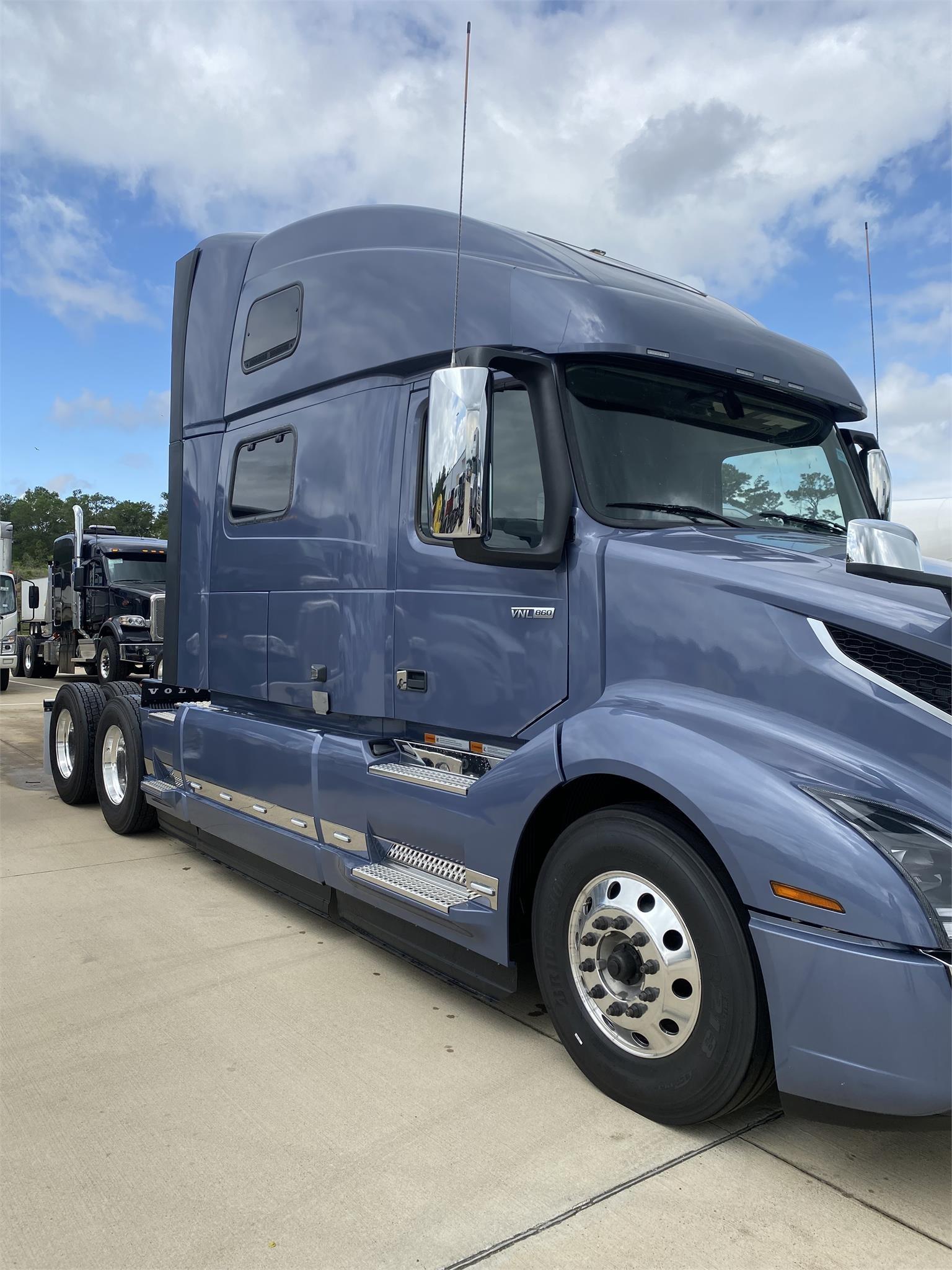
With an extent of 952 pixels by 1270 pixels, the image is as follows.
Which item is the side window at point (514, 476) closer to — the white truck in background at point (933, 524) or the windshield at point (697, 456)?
the windshield at point (697, 456)

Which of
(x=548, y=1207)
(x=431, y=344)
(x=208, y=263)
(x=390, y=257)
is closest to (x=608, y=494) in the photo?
(x=431, y=344)

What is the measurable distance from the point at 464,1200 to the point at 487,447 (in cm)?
216

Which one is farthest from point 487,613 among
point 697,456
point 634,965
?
point 634,965

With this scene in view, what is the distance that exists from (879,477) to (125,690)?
5.21m

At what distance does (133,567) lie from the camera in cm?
1694

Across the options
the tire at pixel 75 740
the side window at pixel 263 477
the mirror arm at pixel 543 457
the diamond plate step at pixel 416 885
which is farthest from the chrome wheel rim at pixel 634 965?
the tire at pixel 75 740

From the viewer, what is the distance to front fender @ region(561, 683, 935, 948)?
→ 91.4 inches

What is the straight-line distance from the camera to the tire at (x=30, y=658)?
23766 millimetres

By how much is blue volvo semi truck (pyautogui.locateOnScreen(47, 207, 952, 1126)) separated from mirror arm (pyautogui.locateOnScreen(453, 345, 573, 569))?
0.04 feet

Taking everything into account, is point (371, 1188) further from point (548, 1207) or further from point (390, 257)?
point (390, 257)

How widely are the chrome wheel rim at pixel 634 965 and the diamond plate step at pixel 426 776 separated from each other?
72 centimetres

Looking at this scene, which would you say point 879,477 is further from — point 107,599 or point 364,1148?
point 107,599

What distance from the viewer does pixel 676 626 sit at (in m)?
2.96

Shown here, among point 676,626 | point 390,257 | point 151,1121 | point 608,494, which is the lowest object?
point 151,1121
